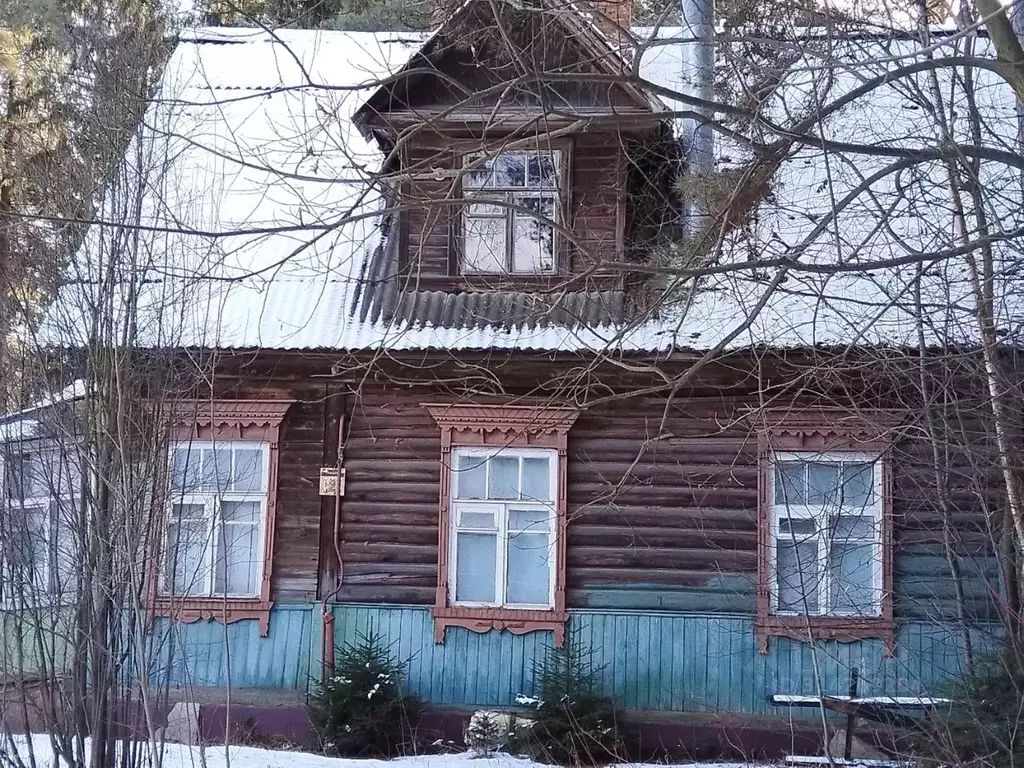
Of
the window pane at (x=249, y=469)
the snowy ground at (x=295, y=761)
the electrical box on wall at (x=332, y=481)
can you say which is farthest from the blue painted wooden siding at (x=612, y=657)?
the window pane at (x=249, y=469)

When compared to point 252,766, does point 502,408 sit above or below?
above

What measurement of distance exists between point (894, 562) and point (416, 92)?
5.78m

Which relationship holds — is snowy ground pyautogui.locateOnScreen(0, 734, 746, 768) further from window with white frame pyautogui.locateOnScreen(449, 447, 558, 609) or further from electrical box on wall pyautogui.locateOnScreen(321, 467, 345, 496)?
electrical box on wall pyautogui.locateOnScreen(321, 467, 345, 496)

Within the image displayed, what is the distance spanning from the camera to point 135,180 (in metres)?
6.99

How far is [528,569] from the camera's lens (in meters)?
9.08

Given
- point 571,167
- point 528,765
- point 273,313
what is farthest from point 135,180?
point 528,765

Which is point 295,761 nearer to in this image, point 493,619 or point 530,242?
point 493,619

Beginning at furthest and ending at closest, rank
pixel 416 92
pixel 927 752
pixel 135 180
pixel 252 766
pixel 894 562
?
pixel 416 92 < pixel 894 562 < pixel 252 766 < pixel 135 180 < pixel 927 752

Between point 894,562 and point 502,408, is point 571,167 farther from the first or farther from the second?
point 894,562

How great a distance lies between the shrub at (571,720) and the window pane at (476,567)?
94 centimetres

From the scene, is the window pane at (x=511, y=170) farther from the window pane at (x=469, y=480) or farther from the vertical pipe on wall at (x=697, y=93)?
the window pane at (x=469, y=480)

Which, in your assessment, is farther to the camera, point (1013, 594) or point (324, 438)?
point (324, 438)

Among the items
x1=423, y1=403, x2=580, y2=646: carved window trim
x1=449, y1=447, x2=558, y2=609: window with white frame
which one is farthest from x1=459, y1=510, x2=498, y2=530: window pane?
A: x1=423, y1=403, x2=580, y2=646: carved window trim

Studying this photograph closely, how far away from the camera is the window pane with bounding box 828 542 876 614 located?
8.61 m
